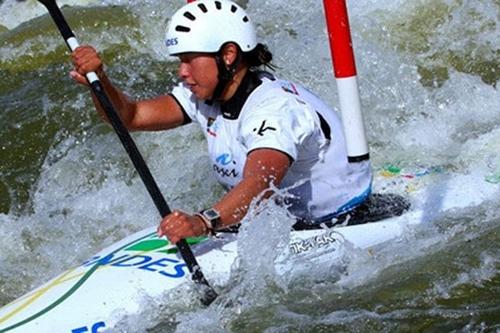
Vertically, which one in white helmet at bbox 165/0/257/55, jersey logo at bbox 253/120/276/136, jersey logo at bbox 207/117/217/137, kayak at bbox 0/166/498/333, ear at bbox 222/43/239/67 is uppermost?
white helmet at bbox 165/0/257/55

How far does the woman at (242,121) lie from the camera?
13.9ft

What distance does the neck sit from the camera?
178 inches

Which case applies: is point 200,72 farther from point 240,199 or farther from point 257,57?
point 240,199

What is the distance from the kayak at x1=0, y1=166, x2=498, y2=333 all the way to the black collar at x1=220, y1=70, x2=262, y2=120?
532 millimetres

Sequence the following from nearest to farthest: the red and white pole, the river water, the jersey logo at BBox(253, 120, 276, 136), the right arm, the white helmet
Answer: the red and white pole, the jersey logo at BBox(253, 120, 276, 136), the white helmet, the river water, the right arm

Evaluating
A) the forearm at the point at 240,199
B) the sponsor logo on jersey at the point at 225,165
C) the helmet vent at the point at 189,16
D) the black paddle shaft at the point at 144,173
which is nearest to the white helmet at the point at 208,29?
the helmet vent at the point at 189,16

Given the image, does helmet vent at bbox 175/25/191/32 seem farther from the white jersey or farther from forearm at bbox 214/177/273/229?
forearm at bbox 214/177/273/229

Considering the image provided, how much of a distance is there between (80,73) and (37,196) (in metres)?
2.14

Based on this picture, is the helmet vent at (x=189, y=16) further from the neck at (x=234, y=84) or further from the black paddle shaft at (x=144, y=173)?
the black paddle shaft at (x=144, y=173)

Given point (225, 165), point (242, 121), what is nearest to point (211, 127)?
point (225, 165)

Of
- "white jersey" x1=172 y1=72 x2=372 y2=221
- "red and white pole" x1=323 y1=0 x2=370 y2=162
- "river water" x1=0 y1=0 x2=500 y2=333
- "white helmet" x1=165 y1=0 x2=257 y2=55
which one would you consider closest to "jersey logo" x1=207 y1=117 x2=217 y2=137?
"white jersey" x1=172 y1=72 x2=372 y2=221

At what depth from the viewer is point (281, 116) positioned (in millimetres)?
4332

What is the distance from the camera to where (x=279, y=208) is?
4438 millimetres

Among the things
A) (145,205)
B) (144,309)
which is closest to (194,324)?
(144,309)
